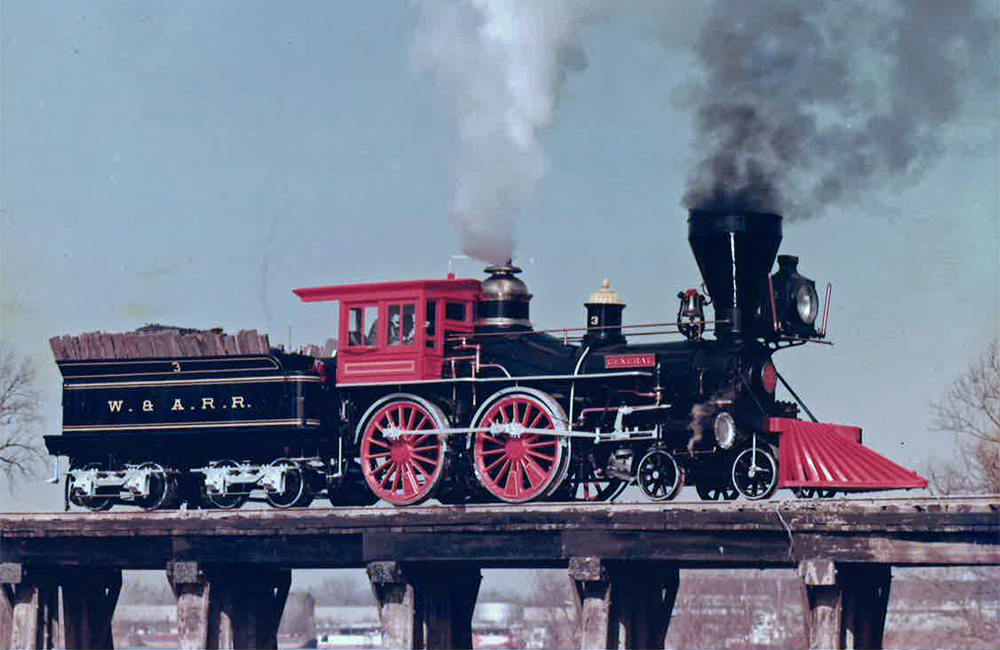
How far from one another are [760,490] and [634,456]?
78.3 inches

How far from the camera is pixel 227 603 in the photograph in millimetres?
32344

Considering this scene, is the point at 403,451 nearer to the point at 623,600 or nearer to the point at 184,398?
the point at 184,398

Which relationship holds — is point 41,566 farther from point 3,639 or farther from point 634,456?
point 634,456

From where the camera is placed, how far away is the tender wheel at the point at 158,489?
34219mm

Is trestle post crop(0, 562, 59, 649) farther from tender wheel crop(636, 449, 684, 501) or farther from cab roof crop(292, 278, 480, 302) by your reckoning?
tender wheel crop(636, 449, 684, 501)

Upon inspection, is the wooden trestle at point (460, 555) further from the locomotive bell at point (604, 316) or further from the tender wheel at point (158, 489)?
the locomotive bell at point (604, 316)

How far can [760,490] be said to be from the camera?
30219 millimetres

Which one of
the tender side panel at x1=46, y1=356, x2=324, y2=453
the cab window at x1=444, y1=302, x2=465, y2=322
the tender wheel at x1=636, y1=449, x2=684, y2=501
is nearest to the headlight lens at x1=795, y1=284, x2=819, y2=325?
the tender wheel at x1=636, y1=449, x2=684, y2=501

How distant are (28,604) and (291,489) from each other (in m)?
4.84

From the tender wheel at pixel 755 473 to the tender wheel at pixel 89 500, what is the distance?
11.4m

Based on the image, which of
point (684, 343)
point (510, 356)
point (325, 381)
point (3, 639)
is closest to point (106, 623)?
point (3, 639)

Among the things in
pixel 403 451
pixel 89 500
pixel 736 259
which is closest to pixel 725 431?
pixel 736 259

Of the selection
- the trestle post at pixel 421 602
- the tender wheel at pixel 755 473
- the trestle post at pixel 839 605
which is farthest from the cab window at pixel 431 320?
the trestle post at pixel 839 605

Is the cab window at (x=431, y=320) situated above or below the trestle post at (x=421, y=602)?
above
